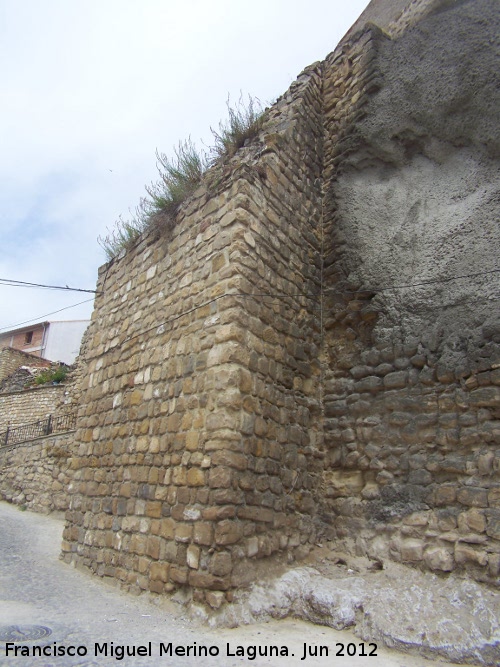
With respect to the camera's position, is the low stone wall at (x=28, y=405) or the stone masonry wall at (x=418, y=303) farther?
the low stone wall at (x=28, y=405)

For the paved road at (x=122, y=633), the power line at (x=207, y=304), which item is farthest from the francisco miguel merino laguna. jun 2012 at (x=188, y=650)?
the power line at (x=207, y=304)

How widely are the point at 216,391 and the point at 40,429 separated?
1316 cm

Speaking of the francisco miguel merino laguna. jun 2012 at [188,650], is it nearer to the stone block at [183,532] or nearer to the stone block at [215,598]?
the stone block at [215,598]

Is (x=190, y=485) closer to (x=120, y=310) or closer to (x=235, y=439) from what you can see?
(x=235, y=439)

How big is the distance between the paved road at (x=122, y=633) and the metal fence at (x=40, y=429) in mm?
8886

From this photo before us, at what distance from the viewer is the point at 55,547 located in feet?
22.6

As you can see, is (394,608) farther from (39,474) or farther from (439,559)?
(39,474)

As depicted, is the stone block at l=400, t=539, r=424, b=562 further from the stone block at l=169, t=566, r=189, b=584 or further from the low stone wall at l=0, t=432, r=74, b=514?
the low stone wall at l=0, t=432, r=74, b=514

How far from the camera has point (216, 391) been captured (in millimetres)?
4320

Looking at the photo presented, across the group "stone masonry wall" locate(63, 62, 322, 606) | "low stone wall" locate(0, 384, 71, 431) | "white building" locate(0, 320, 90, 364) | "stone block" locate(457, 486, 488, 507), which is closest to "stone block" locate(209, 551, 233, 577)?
"stone masonry wall" locate(63, 62, 322, 606)

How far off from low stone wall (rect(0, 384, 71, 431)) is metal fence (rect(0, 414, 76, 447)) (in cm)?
119

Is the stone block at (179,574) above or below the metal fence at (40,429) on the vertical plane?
below

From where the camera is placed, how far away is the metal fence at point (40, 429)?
46.7ft

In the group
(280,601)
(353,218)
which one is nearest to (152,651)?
(280,601)
